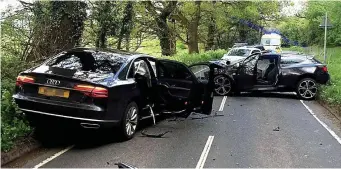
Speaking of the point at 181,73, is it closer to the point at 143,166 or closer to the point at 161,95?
the point at 161,95

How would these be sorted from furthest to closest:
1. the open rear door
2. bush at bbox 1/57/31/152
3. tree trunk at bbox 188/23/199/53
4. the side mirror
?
tree trunk at bbox 188/23/199/53
the open rear door
the side mirror
bush at bbox 1/57/31/152

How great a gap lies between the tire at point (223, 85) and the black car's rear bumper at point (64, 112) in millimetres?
8302

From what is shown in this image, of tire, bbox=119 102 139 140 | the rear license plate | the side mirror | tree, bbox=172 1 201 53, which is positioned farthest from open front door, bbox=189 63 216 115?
tree, bbox=172 1 201 53

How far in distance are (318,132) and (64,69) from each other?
17.5ft

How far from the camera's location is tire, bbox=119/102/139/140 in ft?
24.0

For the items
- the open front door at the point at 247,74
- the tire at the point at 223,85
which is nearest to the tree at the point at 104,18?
the tire at the point at 223,85

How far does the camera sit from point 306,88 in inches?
571

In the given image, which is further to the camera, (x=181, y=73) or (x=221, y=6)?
(x=221, y=6)

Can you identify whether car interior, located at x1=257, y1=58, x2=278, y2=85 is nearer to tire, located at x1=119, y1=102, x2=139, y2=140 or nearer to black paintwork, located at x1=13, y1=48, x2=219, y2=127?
black paintwork, located at x1=13, y1=48, x2=219, y2=127

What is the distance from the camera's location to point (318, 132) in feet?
29.3

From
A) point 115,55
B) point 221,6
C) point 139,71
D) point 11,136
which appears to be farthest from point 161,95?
point 221,6

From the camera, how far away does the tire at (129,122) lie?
7.32 metres

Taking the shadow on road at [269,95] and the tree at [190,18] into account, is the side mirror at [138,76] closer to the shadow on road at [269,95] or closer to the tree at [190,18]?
the shadow on road at [269,95]

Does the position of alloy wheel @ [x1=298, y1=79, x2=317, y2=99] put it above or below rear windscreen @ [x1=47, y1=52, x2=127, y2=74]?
below
